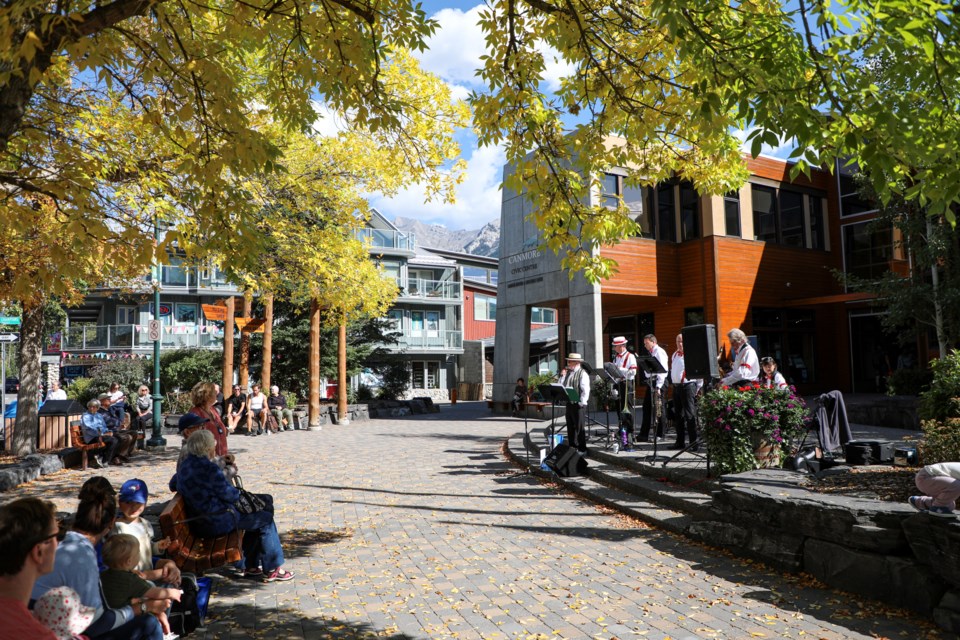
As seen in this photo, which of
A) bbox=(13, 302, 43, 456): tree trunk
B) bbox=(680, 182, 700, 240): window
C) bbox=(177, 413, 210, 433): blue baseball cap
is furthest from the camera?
bbox=(680, 182, 700, 240): window

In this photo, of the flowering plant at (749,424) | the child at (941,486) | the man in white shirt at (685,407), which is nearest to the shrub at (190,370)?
the man in white shirt at (685,407)

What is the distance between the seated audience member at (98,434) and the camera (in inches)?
487

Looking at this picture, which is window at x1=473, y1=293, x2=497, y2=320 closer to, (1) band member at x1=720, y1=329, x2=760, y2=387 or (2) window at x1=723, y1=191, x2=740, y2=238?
(2) window at x1=723, y1=191, x2=740, y2=238

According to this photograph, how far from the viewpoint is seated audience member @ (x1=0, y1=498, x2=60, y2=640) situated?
2396 millimetres

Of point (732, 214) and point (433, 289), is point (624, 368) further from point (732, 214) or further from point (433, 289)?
point (433, 289)

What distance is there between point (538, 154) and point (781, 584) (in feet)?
14.9

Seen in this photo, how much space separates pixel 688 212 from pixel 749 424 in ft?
50.3

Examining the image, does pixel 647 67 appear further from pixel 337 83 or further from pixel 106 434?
pixel 106 434

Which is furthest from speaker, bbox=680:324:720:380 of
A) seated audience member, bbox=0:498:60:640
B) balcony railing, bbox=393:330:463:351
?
balcony railing, bbox=393:330:463:351

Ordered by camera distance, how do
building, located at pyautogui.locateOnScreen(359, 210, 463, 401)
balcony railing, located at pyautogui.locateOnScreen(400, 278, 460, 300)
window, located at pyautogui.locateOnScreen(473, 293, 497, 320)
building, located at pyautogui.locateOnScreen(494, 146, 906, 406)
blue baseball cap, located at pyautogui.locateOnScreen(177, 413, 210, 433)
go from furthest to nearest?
window, located at pyautogui.locateOnScreen(473, 293, 497, 320) < balcony railing, located at pyautogui.locateOnScreen(400, 278, 460, 300) < building, located at pyautogui.locateOnScreen(359, 210, 463, 401) < building, located at pyautogui.locateOnScreen(494, 146, 906, 406) < blue baseball cap, located at pyautogui.locateOnScreen(177, 413, 210, 433)

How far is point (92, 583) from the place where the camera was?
3.25m

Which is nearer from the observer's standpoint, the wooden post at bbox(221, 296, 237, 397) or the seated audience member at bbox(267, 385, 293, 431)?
the wooden post at bbox(221, 296, 237, 397)

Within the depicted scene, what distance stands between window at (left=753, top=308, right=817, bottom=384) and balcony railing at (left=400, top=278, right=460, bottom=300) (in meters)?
26.1

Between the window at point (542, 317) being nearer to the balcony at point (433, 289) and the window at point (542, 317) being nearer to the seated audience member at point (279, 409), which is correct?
the balcony at point (433, 289)
